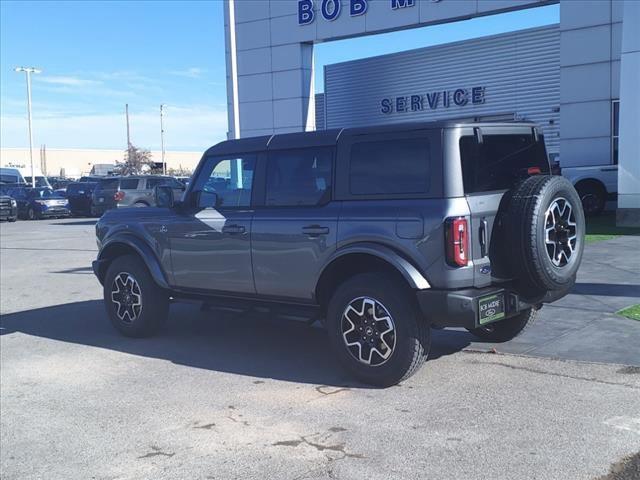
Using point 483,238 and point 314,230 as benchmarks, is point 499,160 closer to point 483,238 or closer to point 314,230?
point 483,238

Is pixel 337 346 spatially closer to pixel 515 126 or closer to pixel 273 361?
pixel 273 361

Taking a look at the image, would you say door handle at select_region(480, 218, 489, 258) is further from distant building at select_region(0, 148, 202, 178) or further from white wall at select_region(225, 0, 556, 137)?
distant building at select_region(0, 148, 202, 178)

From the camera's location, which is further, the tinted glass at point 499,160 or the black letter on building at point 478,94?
the black letter on building at point 478,94

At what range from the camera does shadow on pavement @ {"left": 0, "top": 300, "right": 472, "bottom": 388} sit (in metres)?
6.60

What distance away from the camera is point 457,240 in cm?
520

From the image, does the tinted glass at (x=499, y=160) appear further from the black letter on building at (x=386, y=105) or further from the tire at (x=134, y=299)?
the black letter on building at (x=386, y=105)

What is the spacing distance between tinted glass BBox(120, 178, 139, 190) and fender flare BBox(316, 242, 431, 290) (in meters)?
23.3

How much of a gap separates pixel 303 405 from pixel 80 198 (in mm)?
31758

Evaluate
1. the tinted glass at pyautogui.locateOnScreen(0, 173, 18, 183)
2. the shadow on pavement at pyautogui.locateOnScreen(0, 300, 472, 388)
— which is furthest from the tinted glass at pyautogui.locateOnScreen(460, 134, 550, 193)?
the tinted glass at pyautogui.locateOnScreen(0, 173, 18, 183)

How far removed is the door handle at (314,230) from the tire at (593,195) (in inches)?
537

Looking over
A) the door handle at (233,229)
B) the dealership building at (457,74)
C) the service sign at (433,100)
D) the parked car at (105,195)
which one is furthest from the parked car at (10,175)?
the door handle at (233,229)

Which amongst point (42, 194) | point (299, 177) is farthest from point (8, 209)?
point (299, 177)

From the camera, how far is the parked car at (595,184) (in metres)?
17.6

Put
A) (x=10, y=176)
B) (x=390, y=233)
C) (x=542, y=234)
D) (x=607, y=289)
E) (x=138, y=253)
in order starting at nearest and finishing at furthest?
(x=542, y=234) < (x=390, y=233) < (x=138, y=253) < (x=607, y=289) < (x=10, y=176)
